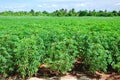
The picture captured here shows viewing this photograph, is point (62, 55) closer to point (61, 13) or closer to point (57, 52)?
point (57, 52)

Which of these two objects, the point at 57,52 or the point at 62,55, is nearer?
the point at 62,55

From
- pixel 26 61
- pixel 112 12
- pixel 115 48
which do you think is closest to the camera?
pixel 26 61

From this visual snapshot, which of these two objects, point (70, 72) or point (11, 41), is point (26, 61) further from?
point (70, 72)

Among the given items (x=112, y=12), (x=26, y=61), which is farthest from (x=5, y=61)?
(x=112, y=12)

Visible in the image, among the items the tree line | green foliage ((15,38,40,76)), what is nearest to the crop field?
green foliage ((15,38,40,76))

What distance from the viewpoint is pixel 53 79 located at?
392 inches

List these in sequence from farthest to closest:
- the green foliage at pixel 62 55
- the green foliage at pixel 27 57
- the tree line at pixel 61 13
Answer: the tree line at pixel 61 13 < the green foliage at pixel 62 55 < the green foliage at pixel 27 57

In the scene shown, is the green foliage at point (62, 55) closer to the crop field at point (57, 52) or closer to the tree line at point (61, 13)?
the crop field at point (57, 52)

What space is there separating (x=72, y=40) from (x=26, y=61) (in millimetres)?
1616

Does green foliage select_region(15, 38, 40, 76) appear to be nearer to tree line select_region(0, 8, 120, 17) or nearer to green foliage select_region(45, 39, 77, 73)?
green foliage select_region(45, 39, 77, 73)

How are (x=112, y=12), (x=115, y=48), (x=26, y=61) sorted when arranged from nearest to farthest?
(x=26, y=61), (x=115, y=48), (x=112, y=12)

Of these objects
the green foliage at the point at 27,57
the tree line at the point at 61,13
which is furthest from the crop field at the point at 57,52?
the tree line at the point at 61,13

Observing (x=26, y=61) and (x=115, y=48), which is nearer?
(x=26, y=61)

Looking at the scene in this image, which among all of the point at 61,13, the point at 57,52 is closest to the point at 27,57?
the point at 57,52
